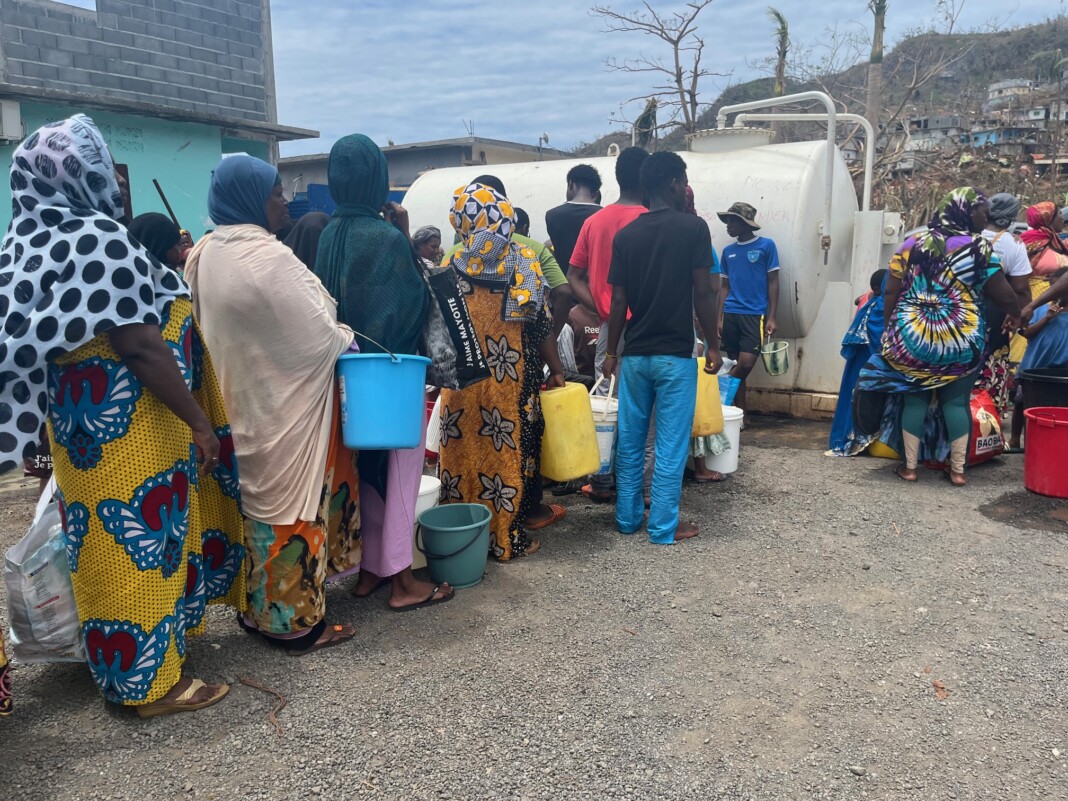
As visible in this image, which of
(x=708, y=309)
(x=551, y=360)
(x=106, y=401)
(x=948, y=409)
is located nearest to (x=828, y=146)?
(x=948, y=409)

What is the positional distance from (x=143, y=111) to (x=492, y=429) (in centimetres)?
693

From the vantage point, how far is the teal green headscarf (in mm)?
3098

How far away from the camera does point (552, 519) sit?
454 centimetres

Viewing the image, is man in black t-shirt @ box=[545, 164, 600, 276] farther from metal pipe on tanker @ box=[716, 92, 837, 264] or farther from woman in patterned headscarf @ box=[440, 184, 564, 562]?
metal pipe on tanker @ box=[716, 92, 837, 264]

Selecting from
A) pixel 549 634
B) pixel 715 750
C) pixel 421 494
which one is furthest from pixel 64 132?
pixel 715 750

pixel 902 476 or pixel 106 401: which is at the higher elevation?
pixel 106 401

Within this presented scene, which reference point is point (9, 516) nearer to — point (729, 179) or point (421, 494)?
point (421, 494)

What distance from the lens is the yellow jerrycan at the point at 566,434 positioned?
13.6 ft

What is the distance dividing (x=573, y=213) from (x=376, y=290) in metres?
2.68

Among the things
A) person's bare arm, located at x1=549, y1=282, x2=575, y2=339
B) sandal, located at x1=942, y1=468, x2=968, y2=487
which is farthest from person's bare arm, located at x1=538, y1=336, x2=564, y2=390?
sandal, located at x1=942, y1=468, x2=968, y2=487

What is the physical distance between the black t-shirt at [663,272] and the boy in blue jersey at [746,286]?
242 centimetres

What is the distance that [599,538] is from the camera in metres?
4.30

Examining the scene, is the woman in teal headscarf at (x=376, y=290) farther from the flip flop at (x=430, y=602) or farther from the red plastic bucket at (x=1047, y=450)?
the red plastic bucket at (x=1047, y=450)

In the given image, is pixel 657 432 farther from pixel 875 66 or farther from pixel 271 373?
pixel 875 66
